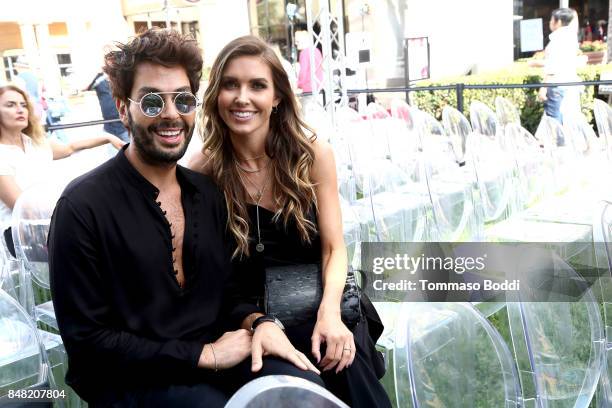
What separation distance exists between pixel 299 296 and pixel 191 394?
45 centimetres

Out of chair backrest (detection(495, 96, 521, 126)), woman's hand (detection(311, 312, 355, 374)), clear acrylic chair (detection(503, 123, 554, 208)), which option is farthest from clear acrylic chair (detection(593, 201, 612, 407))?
chair backrest (detection(495, 96, 521, 126))

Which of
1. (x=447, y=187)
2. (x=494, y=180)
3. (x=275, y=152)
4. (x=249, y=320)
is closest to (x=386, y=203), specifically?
(x=447, y=187)

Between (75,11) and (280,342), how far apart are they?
1684cm

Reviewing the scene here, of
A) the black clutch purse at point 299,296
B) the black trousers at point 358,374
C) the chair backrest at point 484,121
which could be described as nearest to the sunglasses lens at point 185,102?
the black clutch purse at point 299,296

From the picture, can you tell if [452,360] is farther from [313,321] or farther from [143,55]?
[143,55]

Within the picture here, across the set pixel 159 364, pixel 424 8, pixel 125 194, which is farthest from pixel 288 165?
pixel 424 8

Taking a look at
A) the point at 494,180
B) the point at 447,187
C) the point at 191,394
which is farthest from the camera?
the point at 447,187

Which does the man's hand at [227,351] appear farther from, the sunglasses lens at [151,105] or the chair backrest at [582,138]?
the chair backrest at [582,138]

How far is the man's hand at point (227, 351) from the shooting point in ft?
5.15

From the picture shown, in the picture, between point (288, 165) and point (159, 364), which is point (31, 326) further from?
point (288, 165)

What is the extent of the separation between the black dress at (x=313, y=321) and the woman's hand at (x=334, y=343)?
2 cm

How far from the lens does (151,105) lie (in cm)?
160

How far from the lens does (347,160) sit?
466 centimetres

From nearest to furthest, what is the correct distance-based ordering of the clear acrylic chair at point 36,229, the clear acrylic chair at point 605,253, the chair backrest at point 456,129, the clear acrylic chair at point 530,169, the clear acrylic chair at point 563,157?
1. the clear acrylic chair at point 605,253
2. the clear acrylic chair at point 36,229
3. the clear acrylic chair at point 530,169
4. the clear acrylic chair at point 563,157
5. the chair backrest at point 456,129
